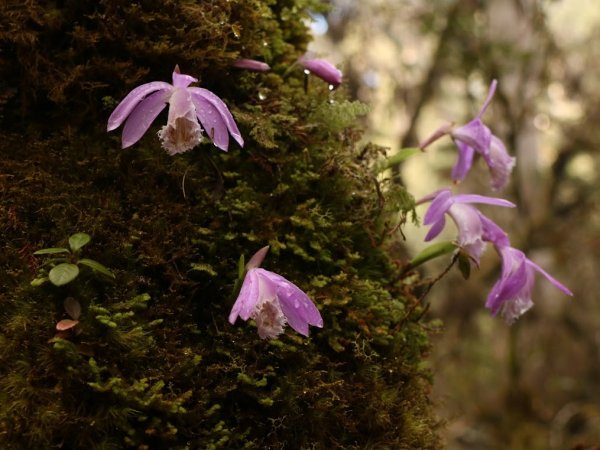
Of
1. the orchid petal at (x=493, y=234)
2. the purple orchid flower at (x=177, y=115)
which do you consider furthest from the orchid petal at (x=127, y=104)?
the orchid petal at (x=493, y=234)

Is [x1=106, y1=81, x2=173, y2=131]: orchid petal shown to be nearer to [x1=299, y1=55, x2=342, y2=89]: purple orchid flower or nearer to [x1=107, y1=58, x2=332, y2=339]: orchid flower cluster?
[x1=107, y1=58, x2=332, y2=339]: orchid flower cluster

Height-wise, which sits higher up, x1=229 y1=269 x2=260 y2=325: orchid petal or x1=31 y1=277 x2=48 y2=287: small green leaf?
x1=229 y1=269 x2=260 y2=325: orchid petal

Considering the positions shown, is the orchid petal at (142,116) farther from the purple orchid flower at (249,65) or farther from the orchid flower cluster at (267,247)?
the purple orchid flower at (249,65)

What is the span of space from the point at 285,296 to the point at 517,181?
586 centimetres

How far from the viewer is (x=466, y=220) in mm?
1541

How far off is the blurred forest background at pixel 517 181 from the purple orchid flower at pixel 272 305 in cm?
388

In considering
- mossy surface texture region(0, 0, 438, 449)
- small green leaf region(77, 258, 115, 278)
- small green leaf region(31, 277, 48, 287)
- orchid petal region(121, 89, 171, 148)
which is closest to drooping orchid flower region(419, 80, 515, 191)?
mossy surface texture region(0, 0, 438, 449)

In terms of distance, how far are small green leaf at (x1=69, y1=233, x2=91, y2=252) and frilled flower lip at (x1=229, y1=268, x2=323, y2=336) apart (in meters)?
0.35

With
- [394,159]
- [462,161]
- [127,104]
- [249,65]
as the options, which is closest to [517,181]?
[462,161]

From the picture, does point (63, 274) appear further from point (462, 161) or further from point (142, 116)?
point (462, 161)

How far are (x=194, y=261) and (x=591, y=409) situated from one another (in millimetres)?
6659

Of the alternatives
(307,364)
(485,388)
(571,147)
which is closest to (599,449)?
(307,364)

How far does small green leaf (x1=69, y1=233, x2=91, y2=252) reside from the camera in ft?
4.09

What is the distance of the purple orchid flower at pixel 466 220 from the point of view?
5.02 ft
